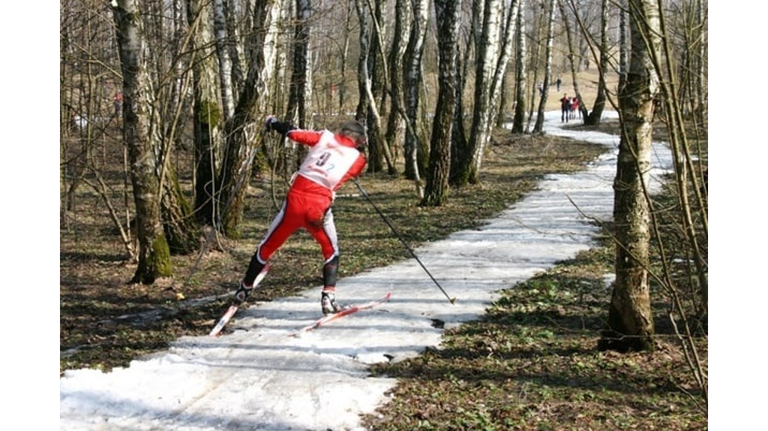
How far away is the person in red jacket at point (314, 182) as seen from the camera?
7609 mm

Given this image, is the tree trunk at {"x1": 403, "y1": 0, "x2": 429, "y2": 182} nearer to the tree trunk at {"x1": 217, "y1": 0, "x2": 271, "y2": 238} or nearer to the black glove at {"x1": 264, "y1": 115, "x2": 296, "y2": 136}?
the tree trunk at {"x1": 217, "y1": 0, "x2": 271, "y2": 238}

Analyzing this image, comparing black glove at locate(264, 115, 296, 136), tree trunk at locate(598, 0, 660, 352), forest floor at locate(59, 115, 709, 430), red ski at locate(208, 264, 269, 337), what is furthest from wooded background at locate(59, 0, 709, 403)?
red ski at locate(208, 264, 269, 337)

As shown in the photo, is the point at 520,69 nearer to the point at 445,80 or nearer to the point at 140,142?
the point at 445,80

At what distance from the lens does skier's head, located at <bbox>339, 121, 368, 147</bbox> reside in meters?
7.83

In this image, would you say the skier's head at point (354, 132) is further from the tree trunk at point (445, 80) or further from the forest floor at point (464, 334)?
the tree trunk at point (445, 80)

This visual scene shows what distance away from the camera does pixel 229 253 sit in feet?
39.8

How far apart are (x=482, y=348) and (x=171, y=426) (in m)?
3.07

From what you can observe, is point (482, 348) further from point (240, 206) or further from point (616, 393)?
point (240, 206)

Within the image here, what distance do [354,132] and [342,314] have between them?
2062 mm

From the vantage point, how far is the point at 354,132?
784 centimetres

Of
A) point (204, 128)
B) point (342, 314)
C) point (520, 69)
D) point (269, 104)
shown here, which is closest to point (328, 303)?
point (342, 314)

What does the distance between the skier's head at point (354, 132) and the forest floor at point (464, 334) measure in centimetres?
229

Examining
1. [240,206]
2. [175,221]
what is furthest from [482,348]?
[240,206]
